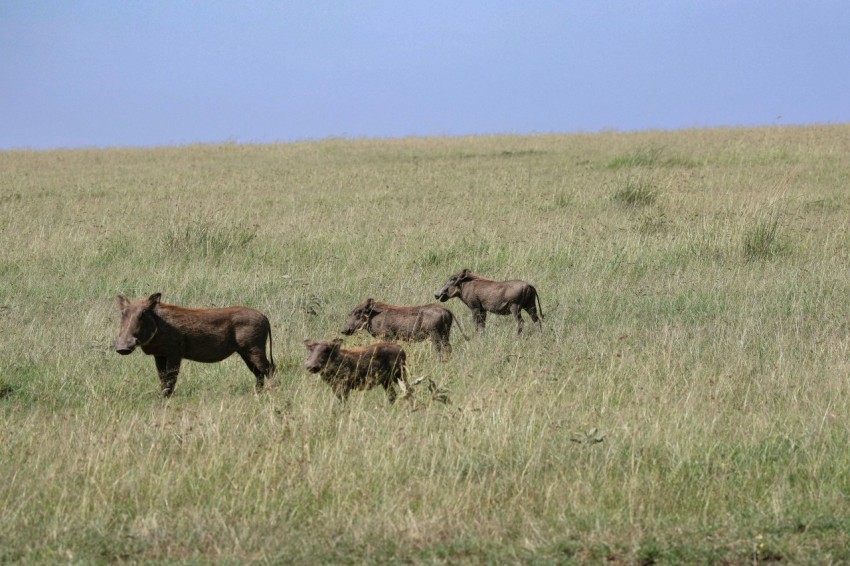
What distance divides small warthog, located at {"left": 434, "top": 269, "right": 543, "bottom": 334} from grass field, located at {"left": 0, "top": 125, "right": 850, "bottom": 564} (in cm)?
30

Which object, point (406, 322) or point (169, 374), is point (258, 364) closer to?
point (169, 374)

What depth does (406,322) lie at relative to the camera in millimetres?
8172

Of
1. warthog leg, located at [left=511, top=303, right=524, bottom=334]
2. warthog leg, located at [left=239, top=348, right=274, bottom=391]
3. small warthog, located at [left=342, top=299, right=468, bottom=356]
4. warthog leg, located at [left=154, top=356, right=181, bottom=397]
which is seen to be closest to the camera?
warthog leg, located at [left=154, top=356, right=181, bottom=397]

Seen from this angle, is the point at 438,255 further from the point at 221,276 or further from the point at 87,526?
the point at 87,526

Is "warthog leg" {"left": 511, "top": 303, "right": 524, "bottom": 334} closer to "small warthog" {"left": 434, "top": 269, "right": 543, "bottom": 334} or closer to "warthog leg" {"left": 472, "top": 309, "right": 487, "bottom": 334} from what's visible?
"small warthog" {"left": 434, "top": 269, "right": 543, "bottom": 334}

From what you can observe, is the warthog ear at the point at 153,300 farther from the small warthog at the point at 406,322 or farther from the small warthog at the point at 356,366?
the small warthog at the point at 406,322

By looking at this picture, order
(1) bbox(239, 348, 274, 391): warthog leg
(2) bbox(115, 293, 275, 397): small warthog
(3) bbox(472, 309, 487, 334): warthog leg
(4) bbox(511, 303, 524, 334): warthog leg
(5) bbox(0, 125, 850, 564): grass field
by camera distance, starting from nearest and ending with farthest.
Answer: (5) bbox(0, 125, 850, 564): grass field, (2) bbox(115, 293, 275, 397): small warthog, (1) bbox(239, 348, 274, 391): warthog leg, (4) bbox(511, 303, 524, 334): warthog leg, (3) bbox(472, 309, 487, 334): warthog leg

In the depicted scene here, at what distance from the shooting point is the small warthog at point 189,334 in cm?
672

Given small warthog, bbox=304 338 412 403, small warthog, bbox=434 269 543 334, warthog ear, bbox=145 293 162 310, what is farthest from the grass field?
warthog ear, bbox=145 293 162 310

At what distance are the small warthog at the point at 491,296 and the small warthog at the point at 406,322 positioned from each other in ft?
3.01

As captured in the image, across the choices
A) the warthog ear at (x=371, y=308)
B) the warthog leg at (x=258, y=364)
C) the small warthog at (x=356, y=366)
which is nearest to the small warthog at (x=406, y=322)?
the warthog ear at (x=371, y=308)

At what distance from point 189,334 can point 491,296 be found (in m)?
3.11

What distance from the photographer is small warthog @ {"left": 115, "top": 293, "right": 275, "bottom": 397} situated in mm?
6723

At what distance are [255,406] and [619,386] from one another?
2.28m
